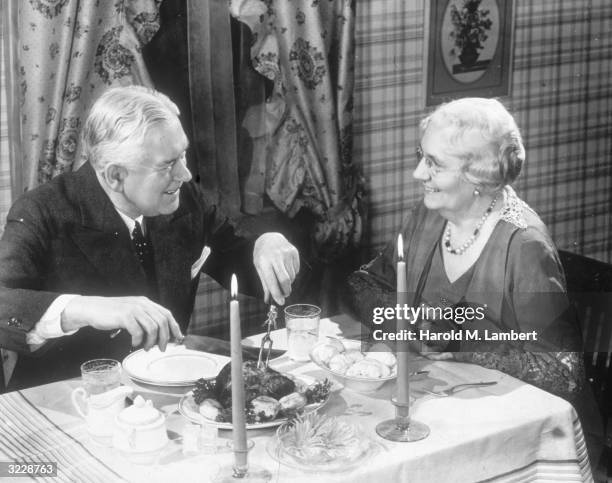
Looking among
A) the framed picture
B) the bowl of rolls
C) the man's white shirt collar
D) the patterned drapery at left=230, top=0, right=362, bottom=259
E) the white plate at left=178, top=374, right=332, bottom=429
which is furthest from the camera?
the framed picture

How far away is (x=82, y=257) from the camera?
100.0 inches

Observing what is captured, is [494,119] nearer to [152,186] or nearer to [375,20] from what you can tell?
[152,186]

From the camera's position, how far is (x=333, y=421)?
1804 mm

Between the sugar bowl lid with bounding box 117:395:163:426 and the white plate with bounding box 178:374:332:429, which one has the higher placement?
the sugar bowl lid with bounding box 117:395:163:426

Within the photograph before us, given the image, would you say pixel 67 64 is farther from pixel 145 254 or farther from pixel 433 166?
pixel 433 166

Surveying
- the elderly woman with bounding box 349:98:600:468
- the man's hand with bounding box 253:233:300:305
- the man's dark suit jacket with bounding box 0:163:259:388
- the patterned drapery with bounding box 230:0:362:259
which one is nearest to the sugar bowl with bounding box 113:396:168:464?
the man's dark suit jacket with bounding box 0:163:259:388

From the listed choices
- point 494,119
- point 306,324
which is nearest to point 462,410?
point 306,324

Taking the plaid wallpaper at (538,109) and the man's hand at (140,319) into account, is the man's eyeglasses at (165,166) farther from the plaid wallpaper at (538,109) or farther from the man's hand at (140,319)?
the plaid wallpaper at (538,109)

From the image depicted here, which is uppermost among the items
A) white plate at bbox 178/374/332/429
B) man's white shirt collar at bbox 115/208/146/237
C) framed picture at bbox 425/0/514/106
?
framed picture at bbox 425/0/514/106

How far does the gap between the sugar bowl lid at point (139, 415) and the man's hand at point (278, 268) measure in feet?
2.48

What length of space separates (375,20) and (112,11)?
4.08 ft

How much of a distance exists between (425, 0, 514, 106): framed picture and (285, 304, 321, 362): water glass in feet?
6.82

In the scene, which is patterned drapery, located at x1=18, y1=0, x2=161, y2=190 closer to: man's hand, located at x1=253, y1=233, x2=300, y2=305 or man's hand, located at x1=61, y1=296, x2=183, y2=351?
man's hand, located at x1=253, y1=233, x2=300, y2=305

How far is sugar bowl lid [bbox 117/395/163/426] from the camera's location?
1.74 meters
